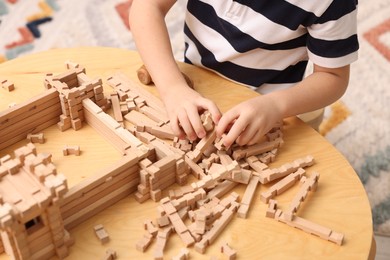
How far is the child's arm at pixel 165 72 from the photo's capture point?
0.97 metres

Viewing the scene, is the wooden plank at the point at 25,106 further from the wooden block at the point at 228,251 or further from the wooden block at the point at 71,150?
the wooden block at the point at 228,251

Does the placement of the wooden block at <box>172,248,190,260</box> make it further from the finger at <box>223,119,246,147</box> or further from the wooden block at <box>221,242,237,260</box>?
the finger at <box>223,119,246,147</box>

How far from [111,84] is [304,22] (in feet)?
1.34

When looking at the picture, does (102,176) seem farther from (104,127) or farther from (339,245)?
(339,245)

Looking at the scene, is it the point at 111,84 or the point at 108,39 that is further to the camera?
the point at 108,39

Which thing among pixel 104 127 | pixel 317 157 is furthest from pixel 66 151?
pixel 317 157

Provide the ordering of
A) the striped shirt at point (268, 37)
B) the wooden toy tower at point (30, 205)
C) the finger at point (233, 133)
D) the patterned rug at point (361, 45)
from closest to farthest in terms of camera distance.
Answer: the wooden toy tower at point (30, 205) < the finger at point (233, 133) < the striped shirt at point (268, 37) < the patterned rug at point (361, 45)

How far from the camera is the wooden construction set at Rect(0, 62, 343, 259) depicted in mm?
733

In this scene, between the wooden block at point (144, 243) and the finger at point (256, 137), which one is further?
the finger at point (256, 137)

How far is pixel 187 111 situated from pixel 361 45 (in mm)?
1252

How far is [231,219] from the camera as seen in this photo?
86 centimetres

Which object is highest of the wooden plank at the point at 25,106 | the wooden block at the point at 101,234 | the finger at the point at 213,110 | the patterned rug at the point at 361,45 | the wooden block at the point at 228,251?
the wooden plank at the point at 25,106

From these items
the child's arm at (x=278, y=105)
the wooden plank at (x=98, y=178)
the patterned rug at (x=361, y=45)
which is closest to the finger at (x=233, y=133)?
the child's arm at (x=278, y=105)

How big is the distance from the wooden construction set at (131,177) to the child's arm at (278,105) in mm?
27
